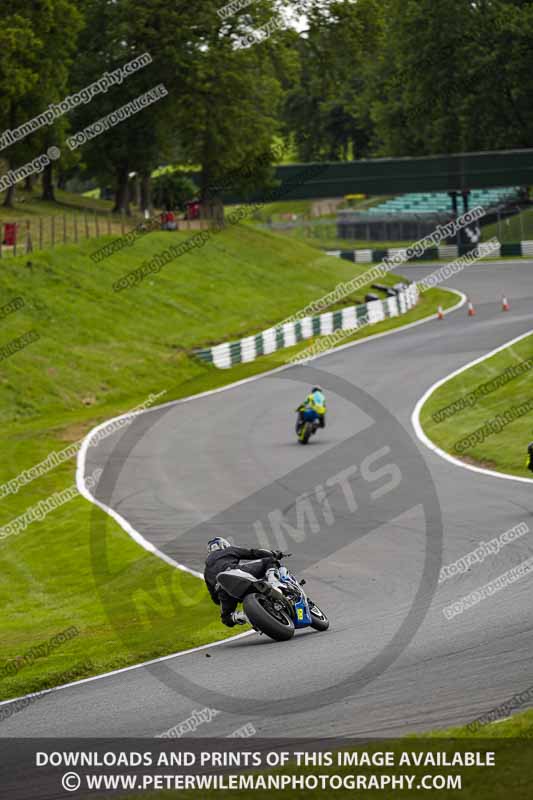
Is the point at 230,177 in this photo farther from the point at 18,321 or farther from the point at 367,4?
the point at 18,321

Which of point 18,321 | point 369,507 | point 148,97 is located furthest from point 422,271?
point 369,507

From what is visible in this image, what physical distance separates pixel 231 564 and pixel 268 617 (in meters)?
0.82

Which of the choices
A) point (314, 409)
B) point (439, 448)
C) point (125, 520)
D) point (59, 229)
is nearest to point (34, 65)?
point (59, 229)

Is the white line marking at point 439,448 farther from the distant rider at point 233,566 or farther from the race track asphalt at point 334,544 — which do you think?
the distant rider at point 233,566

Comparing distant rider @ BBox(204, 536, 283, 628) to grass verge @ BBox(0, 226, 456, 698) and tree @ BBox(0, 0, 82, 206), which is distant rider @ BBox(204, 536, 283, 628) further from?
tree @ BBox(0, 0, 82, 206)

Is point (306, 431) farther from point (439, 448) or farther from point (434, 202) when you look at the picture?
point (434, 202)

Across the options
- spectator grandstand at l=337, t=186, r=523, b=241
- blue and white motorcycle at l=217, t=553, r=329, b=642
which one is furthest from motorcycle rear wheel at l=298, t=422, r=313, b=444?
spectator grandstand at l=337, t=186, r=523, b=241

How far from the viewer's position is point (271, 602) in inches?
512

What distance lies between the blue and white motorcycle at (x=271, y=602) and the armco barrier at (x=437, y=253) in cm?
6312

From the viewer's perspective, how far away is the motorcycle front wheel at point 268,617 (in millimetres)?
12797

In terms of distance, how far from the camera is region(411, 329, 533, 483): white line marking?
23.6m

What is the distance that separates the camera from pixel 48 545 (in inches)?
900

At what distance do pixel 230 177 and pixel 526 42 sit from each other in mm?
27640

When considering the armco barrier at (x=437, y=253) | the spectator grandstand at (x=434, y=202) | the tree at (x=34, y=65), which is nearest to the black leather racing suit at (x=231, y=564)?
the tree at (x=34, y=65)
